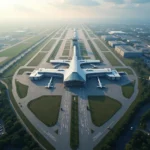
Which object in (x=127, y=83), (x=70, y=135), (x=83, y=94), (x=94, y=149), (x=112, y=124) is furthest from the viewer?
(x=127, y=83)

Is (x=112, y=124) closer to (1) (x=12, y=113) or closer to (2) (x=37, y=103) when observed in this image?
(2) (x=37, y=103)

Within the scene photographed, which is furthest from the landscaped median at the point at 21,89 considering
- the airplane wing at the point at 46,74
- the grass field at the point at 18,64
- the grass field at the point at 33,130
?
the grass field at the point at 18,64

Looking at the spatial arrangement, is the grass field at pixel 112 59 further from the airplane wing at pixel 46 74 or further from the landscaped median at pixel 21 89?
the landscaped median at pixel 21 89

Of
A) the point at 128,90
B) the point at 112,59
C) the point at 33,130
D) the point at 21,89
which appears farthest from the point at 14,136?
the point at 112,59

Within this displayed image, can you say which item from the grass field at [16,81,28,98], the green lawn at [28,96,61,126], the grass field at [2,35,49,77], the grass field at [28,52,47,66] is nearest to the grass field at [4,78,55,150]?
the green lawn at [28,96,61,126]

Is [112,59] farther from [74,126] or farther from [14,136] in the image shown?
[14,136]

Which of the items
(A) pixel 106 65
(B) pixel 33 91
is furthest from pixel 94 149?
(A) pixel 106 65

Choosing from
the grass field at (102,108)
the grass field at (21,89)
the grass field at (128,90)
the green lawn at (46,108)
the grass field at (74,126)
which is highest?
the grass field at (128,90)
